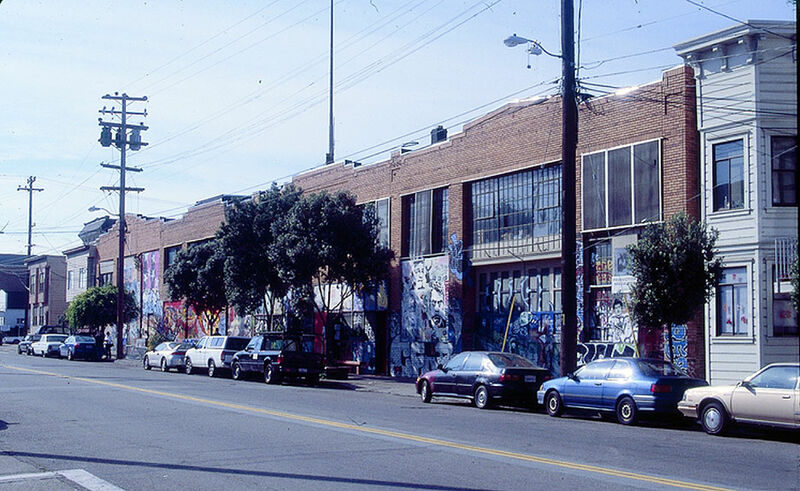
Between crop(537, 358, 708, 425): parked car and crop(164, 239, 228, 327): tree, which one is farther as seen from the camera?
crop(164, 239, 228, 327): tree

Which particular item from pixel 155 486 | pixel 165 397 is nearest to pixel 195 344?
pixel 165 397

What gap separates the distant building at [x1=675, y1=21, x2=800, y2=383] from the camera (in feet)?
68.0

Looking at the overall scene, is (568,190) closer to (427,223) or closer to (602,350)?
(602,350)

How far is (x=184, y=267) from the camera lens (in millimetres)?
43031

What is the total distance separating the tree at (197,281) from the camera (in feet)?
135

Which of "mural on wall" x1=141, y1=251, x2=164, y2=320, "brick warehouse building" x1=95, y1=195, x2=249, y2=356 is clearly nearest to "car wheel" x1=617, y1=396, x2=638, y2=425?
"brick warehouse building" x1=95, y1=195, x2=249, y2=356

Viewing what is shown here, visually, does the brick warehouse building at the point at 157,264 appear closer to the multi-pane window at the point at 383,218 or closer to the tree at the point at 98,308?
the tree at the point at 98,308

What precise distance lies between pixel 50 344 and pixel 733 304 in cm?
4587

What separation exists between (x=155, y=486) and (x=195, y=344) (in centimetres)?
2794

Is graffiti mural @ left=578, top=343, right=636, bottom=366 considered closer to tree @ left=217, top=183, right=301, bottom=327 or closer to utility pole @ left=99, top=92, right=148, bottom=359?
tree @ left=217, top=183, right=301, bottom=327

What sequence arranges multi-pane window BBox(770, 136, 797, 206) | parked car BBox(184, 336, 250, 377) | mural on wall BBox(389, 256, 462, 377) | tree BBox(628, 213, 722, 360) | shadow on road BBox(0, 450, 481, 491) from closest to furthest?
shadow on road BBox(0, 450, 481, 491) → tree BBox(628, 213, 722, 360) → multi-pane window BBox(770, 136, 797, 206) → mural on wall BBox(389, 256, 462, 377) → parked car BBox(184, 336, 250, 377)

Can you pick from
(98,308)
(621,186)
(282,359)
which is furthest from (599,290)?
(98,308)

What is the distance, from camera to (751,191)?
827 inches

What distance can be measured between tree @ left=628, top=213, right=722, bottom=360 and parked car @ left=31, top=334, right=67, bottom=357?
4438 cm
